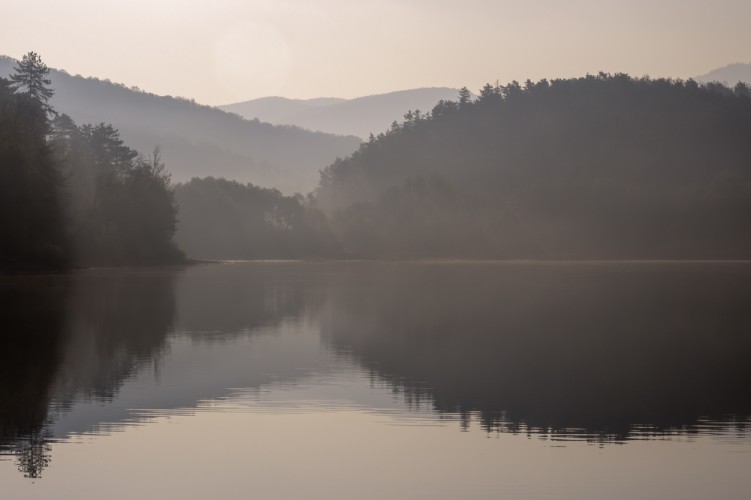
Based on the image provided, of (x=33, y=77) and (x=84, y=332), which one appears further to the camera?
(x=33, y=77)

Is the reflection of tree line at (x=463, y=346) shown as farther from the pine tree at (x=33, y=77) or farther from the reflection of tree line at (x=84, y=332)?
the pine tree at (x=33, y=77)

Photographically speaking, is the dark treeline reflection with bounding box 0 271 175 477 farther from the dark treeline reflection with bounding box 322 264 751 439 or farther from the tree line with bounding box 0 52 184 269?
the tree line with bounding box 0 52 184 269

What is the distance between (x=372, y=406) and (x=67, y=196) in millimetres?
93240

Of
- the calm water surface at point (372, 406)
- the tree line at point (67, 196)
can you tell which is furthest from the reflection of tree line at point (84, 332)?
the tree line at point (67, 196)

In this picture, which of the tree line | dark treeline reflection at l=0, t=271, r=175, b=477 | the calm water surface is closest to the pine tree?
the tree line

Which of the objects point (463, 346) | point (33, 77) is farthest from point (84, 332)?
point (33, 77)

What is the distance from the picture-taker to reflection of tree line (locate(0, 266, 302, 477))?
23.6 m

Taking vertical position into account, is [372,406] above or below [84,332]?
below

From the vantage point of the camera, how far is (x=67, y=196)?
369ft

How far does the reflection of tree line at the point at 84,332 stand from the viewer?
77.6 ft

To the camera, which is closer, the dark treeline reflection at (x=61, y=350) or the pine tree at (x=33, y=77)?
the dark treeline reflection at (x=61, y=350)

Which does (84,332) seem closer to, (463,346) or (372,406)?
(463,346)

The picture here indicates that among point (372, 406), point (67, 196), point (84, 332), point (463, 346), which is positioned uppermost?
point (67, 196)

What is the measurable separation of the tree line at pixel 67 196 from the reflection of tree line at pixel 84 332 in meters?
12.8
